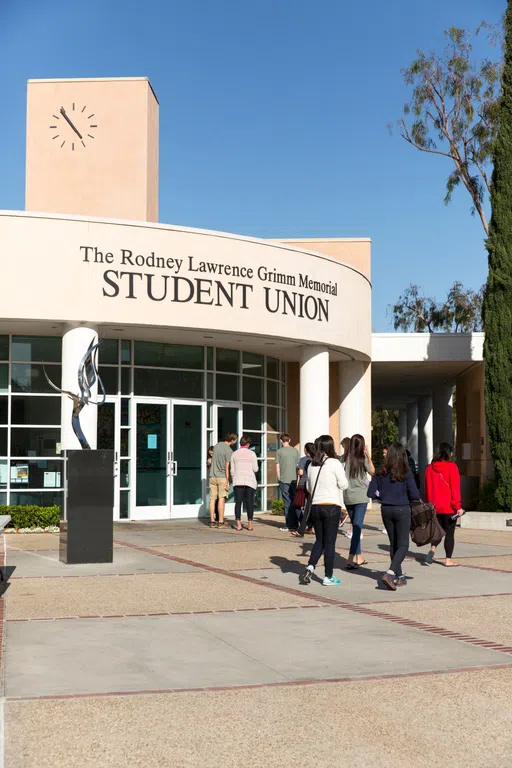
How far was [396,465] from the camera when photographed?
10820mm

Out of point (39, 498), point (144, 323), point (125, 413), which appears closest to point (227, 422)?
point (125, 413)

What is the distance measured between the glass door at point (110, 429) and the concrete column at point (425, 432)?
22.6 m

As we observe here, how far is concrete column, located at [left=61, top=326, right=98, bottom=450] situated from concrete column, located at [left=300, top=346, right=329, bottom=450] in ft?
17.8

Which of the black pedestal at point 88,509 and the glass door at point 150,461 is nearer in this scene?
the black pedestal at point 88,509

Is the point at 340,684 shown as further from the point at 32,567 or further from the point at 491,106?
the point at 491,106

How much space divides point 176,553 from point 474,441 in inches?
702

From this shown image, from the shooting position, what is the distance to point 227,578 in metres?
11.3

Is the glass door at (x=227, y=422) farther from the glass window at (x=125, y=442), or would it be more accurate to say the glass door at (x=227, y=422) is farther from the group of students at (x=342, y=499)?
the group of students at (x=342, y=499)

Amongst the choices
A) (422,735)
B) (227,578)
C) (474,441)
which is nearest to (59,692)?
(422,735)

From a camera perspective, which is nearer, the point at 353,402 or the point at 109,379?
the point at 109,379

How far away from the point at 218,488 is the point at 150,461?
6.60ft

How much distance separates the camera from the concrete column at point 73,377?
695 inches

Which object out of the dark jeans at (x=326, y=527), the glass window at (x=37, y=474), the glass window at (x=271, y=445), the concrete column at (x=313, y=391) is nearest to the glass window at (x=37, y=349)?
the glass window at (x=37, y=474)

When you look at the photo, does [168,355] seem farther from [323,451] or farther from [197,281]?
[323,451]
